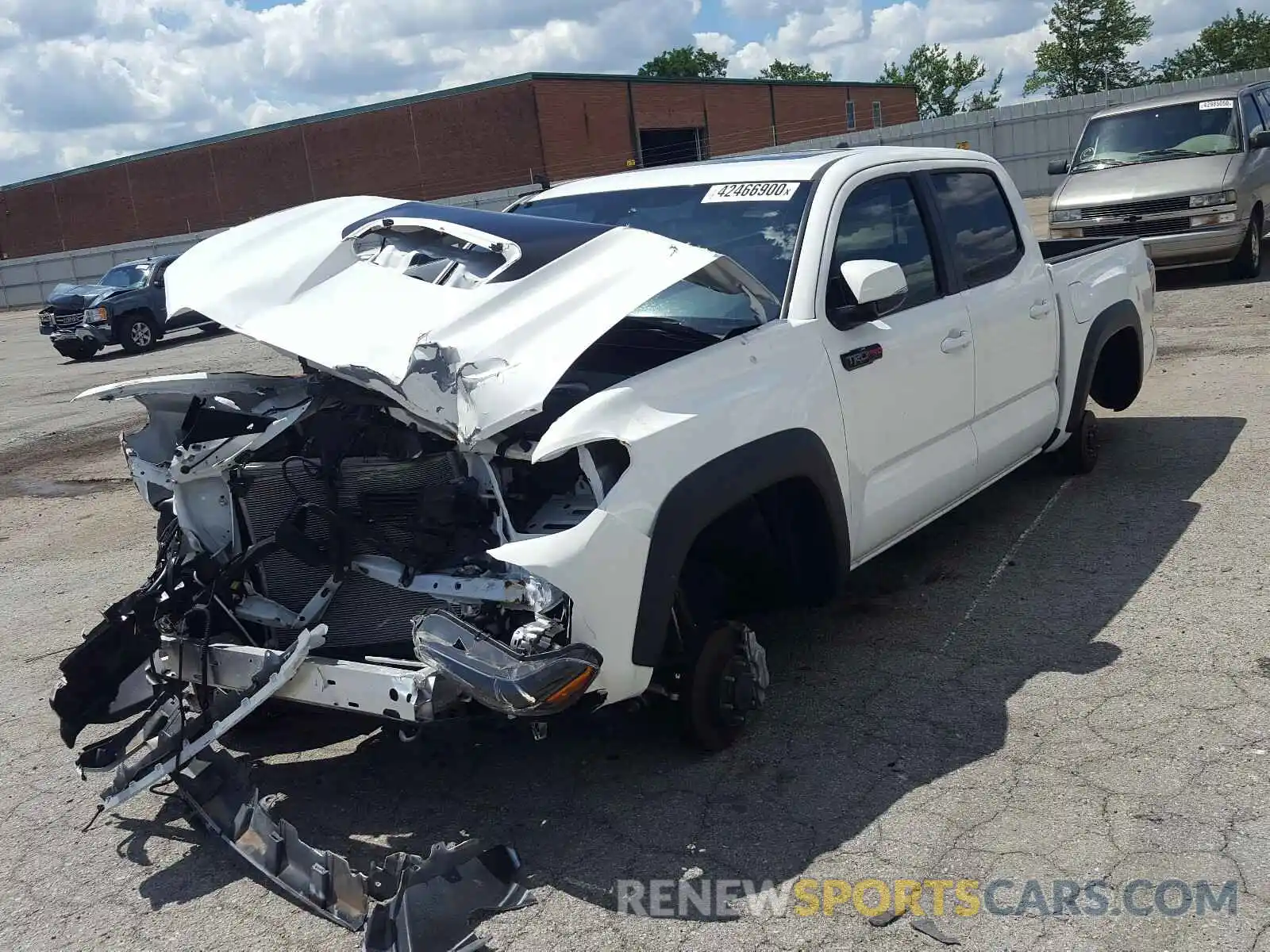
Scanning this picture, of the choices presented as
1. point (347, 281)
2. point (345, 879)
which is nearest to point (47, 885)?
point (345, 879)

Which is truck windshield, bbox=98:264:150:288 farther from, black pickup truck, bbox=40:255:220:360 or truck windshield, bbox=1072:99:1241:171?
truck windshield, bbox=1072:99:1241:171

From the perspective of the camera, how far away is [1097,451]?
23.0ft

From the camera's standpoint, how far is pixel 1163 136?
13.2m

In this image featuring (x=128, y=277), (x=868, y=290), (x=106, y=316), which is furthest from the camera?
(x=128, y=277)

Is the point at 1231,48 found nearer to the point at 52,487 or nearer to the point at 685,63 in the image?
the point at 685,63

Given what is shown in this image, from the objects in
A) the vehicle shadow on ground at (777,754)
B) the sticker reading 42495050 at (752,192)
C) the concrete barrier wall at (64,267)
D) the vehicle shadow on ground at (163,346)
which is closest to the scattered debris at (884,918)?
the vehicle shadow on ground at (777,754)

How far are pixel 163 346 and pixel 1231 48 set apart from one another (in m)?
74.2

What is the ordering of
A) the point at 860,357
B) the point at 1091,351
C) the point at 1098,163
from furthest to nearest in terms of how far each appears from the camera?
1. the point at 1098,163
2. the point at 1091,351
3. the point at 860,357

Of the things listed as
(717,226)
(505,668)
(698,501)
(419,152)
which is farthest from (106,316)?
(419,152)

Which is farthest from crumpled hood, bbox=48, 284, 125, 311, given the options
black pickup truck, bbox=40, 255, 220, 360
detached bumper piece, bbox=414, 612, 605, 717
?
detached bumper piece, bbox=414, 612, 605, 717

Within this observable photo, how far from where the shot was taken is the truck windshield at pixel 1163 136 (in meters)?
12.8

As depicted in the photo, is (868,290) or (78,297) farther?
(78,297)

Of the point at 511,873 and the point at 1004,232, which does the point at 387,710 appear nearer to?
the point at 511,873

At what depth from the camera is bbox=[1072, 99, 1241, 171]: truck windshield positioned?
12836 mm
